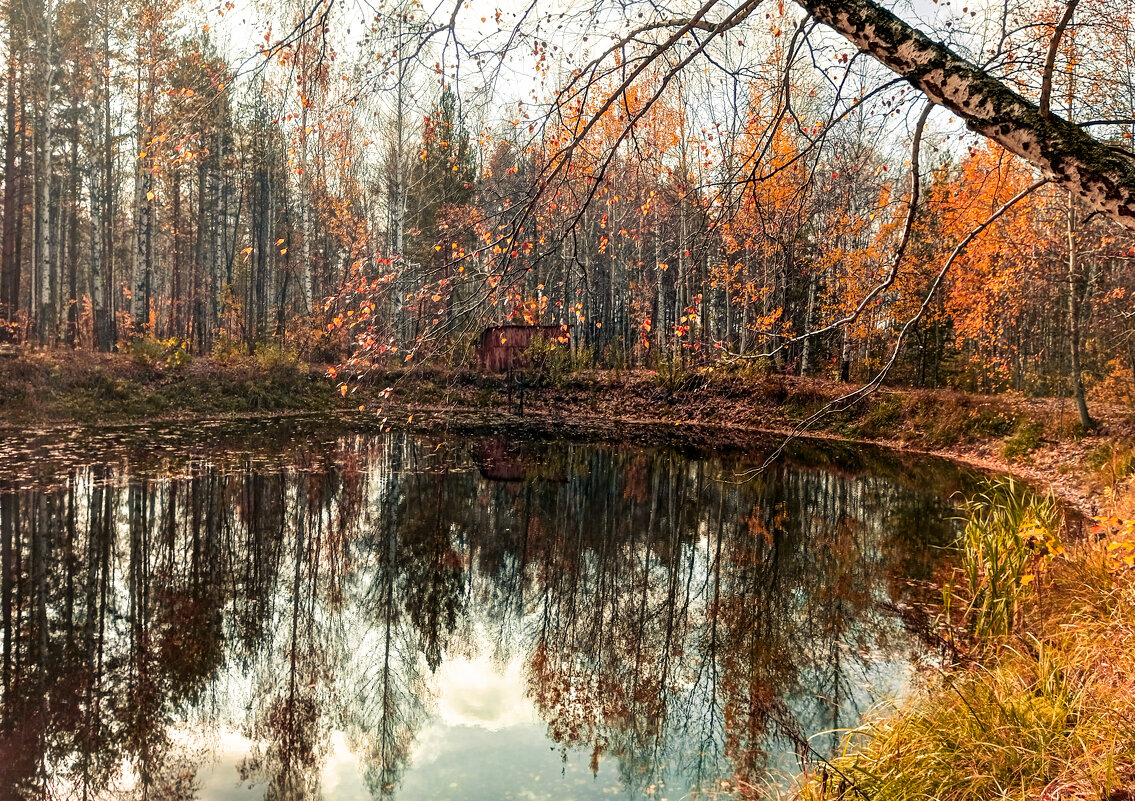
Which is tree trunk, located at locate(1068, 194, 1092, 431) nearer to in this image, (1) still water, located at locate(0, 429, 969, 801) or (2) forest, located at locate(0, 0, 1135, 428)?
(2) forest, located at locate(0, 0, 1135, 428)

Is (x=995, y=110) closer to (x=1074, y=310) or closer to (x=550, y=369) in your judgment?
(x=1074, y=310)

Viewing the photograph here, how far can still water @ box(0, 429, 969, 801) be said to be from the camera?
158 inches

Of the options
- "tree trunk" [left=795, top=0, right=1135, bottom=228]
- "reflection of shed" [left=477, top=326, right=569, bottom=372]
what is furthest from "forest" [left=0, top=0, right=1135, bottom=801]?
"reflection of shed" [left=477, top=326, right=569, bottom=372]

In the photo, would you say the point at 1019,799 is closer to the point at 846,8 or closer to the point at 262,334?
the point at 846,8

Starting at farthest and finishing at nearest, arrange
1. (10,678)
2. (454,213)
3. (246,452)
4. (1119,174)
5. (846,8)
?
(454,213)
(246,452)
(10,678)
(846,8)
(1119,174)

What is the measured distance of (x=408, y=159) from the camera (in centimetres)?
2386

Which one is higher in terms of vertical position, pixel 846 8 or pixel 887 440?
pixel 846 8

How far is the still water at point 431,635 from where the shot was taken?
401 cm

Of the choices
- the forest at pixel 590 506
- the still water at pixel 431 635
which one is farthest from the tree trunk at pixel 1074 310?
the still water at pixel 431 635

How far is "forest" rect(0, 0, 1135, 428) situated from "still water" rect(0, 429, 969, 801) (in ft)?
8.18

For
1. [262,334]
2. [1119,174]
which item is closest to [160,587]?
[1119,174]

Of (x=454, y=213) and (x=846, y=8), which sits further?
(x=454, y=213)

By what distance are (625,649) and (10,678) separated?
437 cm

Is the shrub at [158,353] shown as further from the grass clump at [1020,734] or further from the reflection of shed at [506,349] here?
the grass clump at [1020,734]
